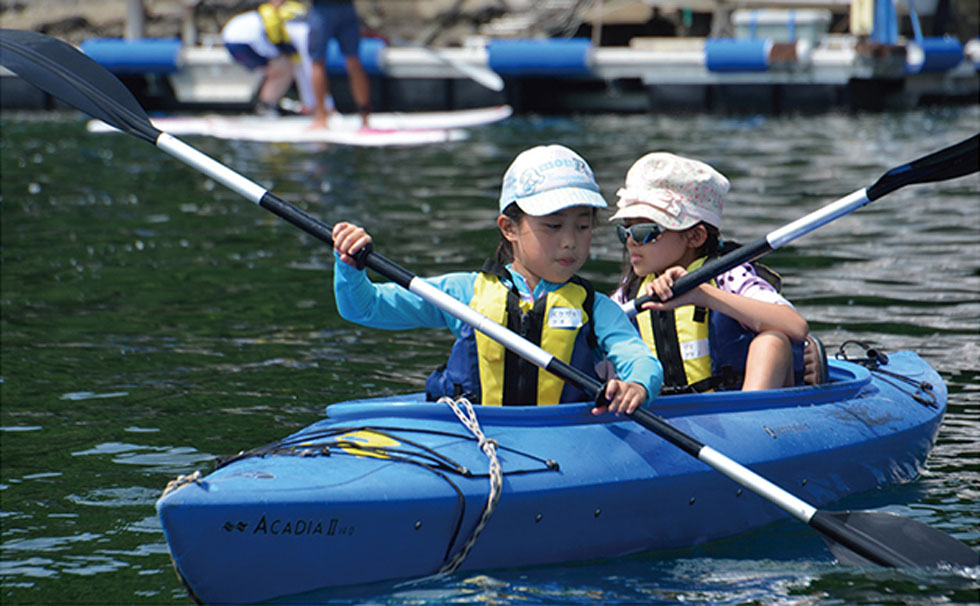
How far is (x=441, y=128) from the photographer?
15352mm

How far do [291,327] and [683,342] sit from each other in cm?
262

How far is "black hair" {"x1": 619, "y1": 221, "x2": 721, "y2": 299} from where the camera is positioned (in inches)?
171

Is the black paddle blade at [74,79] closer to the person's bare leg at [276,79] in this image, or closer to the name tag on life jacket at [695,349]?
the name tag on life jacket at [695,349]

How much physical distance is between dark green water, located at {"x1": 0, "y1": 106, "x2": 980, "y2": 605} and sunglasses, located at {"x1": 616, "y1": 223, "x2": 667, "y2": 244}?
992 millimetres

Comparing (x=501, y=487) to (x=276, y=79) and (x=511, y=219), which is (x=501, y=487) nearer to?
(x=511, y=219)

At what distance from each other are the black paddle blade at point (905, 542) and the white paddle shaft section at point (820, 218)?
0.91m

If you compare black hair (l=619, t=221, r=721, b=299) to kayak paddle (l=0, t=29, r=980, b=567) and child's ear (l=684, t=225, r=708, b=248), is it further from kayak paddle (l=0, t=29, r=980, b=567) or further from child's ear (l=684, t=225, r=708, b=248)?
kayak paddle (l=0, t=29, r=980, b=567)

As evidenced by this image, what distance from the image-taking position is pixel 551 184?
3682 millimetres

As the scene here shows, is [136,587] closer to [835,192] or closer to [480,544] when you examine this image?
[480,544]

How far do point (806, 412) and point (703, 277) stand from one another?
0.54 meters

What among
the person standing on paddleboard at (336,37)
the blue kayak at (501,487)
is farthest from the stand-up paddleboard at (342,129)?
the blue kayak at (501,487)

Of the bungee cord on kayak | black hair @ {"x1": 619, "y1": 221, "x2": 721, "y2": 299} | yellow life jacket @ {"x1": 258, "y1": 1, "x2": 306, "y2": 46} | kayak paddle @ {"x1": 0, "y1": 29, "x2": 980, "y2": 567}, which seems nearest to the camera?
kayak paddle @ {"x1": 0, "y1": 29, "x2": 980, "y2": 567}

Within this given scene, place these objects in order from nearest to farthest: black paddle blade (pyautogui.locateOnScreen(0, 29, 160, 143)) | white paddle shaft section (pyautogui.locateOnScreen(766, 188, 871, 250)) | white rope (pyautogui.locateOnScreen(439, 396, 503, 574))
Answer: white rope (pyautogui.locateOnScreen(439, 396, 503, 574))
white paddle shaft section (pyautogui.locateOnScreen(766, 188, 871, 250))
black paddle blade (pyautogui.locateOnScreen(0, 29, 160, 143))

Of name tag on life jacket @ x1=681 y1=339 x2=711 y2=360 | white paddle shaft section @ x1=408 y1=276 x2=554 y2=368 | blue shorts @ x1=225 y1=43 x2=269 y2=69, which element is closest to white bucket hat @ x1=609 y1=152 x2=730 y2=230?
name tag on life jacket @ x1=681 y1=339 x2=711 y2=360
